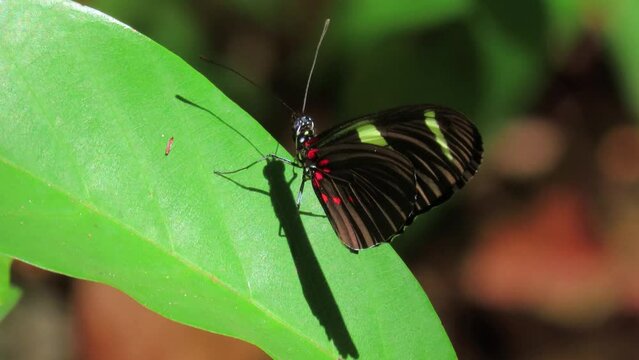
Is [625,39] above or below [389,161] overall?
above

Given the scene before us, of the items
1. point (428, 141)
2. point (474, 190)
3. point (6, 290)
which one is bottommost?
point (474, 190)

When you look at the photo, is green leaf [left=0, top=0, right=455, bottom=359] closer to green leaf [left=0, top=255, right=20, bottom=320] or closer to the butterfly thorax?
green leaf [left=0, top=255, right=20, bottom=320]

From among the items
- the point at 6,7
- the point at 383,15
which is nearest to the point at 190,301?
the point at 6,7

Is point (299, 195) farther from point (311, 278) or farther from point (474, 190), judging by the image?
point (474, 190)

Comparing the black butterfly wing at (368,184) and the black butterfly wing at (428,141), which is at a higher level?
the black butterfly wing at (428,141)

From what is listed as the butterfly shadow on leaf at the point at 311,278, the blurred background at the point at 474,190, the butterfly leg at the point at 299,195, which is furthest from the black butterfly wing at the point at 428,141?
the blurred background at the point at 474,190

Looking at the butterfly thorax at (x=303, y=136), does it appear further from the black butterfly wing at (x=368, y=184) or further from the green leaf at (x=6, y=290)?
the green leaf at (x=6, y=290)

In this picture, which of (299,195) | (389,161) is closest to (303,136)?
(389,161)
